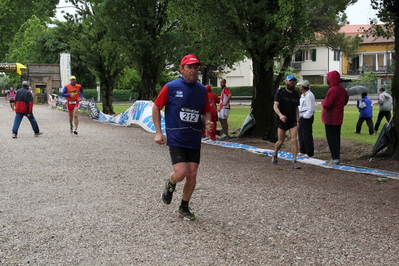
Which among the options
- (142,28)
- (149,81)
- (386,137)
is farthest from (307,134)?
(149,81)

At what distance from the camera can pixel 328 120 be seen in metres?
10.4

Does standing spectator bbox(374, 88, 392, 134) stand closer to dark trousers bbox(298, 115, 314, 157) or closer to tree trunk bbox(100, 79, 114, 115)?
dark trousers bbox(298, 115, 314, 157)

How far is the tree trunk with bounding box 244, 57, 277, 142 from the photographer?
15555 millimetres

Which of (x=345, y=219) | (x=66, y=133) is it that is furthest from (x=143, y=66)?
(x=345, y=219)

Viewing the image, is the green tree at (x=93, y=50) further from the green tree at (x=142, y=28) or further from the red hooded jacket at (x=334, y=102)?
the red hooded jacket at (x=334, y=102)

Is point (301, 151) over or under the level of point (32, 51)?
under

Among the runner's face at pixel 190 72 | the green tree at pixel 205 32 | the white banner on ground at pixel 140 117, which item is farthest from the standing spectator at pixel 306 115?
the white banner on ground at pixel 140 117

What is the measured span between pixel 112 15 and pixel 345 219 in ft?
62.2

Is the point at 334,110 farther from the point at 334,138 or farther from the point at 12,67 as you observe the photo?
the point at 12,67

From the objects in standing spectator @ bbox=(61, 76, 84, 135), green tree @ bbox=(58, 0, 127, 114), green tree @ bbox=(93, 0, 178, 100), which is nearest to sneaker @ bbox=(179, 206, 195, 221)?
A: standing spectator @ bbox=(61, 76, 84, 135)

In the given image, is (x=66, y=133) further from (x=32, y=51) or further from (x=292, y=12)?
(x=32, y=51)

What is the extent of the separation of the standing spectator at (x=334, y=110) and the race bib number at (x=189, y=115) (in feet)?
17.2

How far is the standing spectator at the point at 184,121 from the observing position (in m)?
5.74

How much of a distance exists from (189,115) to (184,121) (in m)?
0.09
